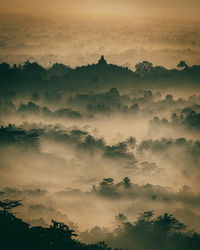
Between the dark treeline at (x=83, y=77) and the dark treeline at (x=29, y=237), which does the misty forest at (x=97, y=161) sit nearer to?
the dark treeline at (x=29, y=237)

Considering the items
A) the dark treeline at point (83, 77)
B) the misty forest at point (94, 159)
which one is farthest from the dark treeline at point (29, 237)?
the dark treeline at point (83, 77)

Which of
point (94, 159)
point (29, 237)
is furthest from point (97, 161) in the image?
point (29, 237)

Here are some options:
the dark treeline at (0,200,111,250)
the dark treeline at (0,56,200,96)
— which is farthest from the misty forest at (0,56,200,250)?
the dark treeline at (0,56,200,96)

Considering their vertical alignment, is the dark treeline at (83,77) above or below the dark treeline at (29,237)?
above

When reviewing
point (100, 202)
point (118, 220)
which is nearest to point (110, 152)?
point (100, 202)

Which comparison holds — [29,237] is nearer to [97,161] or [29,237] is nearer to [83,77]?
[97,161]

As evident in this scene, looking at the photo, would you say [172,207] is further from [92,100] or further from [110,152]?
[92,100]
